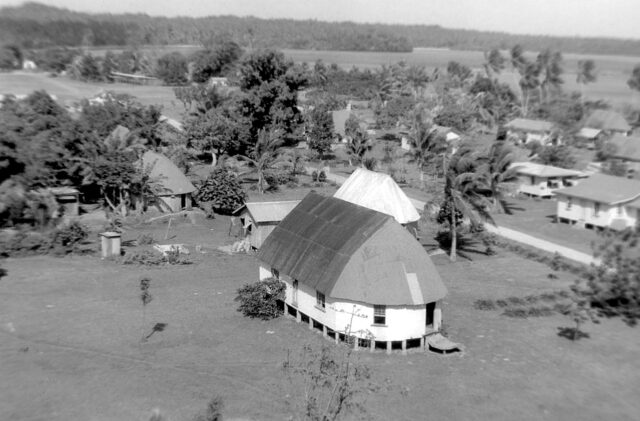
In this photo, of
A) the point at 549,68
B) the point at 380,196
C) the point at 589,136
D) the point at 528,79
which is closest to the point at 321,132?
the point at 380,196

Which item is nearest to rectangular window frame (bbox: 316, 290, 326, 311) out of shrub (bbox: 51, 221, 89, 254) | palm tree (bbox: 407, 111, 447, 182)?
shrub (bbox: 51, 221, 89, 254)

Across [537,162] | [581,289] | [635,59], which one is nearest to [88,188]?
[581,289]

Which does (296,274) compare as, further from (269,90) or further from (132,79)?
(132,79)

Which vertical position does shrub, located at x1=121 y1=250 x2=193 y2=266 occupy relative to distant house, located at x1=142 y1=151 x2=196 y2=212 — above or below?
below

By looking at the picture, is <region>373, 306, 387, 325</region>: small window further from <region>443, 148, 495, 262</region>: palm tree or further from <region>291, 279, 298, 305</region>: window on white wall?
<region>443, 148, 495, 262</region>: palm tree

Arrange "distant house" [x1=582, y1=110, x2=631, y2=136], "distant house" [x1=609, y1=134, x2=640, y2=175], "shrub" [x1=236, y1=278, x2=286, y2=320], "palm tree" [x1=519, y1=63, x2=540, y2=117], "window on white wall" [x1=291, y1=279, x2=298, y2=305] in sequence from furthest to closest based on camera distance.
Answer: "palm tree" [x1=519, y1=63, x2=540, y2=117] → "distant house" [x1=582, y1=110, x2=631, y2=136] → "distant house" [x1=609, y1=134, x2=640, y2=175] → "shrub" [x1=236, y1=278, x2=286, y2=320] → "window on white wall" [x1=291, y1=279, x2=298, y2=305]

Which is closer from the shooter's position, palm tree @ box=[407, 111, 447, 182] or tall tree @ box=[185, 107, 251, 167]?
palm tree @ box=[407, 111, 447, 182]

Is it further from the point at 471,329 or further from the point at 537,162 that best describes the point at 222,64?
the point at 471,329
